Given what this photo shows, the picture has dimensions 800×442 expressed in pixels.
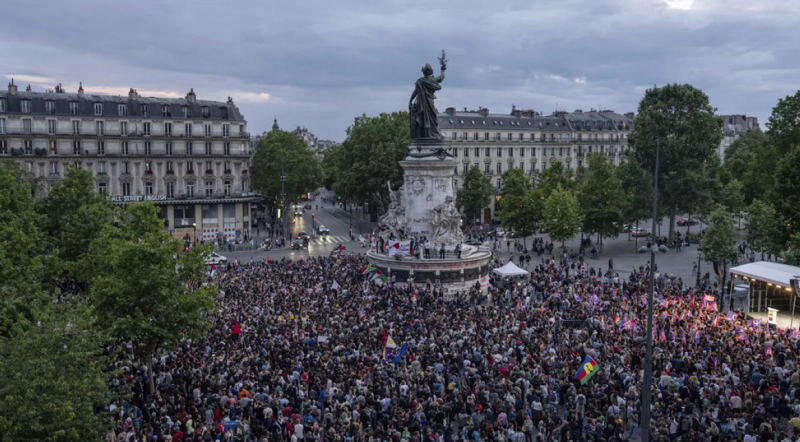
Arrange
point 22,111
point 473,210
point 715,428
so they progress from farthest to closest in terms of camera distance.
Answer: point 473,210 → point 22,111 → point 715,428

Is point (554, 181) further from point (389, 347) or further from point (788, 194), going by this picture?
point (389, 347)

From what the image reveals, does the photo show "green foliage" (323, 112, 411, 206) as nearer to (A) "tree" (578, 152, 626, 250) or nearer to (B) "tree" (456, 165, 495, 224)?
(B) "tree" (456, 165, 495, 224)

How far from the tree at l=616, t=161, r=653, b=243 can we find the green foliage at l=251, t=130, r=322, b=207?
38173 millimetres

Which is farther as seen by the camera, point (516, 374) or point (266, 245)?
point (266, 245)

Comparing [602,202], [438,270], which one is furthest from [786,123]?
[438,270]

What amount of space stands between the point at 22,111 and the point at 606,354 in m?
65.5

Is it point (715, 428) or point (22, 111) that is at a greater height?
point (22, 111)

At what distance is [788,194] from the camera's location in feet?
143

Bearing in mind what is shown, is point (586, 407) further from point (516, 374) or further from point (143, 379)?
point (143, 379)

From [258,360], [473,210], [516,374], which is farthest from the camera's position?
[473,210]

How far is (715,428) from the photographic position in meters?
19.4

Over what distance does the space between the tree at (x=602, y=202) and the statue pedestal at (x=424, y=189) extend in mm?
22197

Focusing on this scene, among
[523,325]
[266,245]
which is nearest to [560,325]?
[523,325]

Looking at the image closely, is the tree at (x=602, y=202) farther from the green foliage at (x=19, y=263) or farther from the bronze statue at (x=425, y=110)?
the green foliage at (x=19, y=263)
